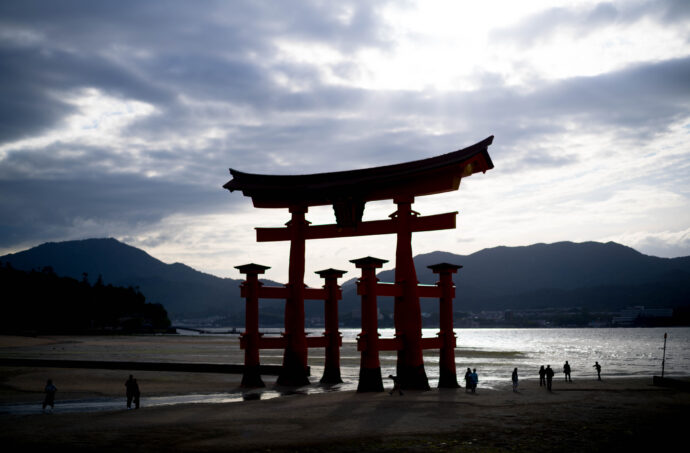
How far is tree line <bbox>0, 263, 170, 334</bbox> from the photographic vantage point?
93.5 meters

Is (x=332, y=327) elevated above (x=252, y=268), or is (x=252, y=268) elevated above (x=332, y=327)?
(x=252, y=268)

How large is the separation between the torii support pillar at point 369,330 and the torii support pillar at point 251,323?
515 centimetres

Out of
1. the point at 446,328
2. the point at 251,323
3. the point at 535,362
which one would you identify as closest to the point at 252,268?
the point at 251,323

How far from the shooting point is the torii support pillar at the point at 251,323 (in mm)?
25906

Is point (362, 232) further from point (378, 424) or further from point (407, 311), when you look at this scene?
point (378, 424)

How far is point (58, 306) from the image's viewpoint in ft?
332

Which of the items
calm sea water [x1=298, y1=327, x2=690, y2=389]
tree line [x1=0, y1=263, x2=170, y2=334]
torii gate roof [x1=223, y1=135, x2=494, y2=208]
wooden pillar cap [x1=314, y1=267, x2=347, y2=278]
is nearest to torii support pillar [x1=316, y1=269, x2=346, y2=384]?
wooden pillar cap [x1=314, y1=267, x2=347, y2=278]

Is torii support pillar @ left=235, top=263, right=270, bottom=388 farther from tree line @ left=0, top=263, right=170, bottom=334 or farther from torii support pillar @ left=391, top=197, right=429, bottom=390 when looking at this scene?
tree line @ left=0, top=263, right=170, bottom=334

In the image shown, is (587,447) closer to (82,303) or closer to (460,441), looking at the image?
(460,441)

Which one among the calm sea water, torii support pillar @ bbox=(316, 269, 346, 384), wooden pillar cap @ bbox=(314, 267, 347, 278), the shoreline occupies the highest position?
wooden pillar cap @ bbox=(314, 267, 347, 278)

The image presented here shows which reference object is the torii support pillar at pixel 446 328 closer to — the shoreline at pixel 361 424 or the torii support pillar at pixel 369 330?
the shoreline at pixel 361 424

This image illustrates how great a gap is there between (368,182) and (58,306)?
9352 cm

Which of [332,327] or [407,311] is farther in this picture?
[332,327]

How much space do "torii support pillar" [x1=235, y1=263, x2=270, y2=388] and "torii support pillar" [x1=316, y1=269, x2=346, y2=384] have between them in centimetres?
341
